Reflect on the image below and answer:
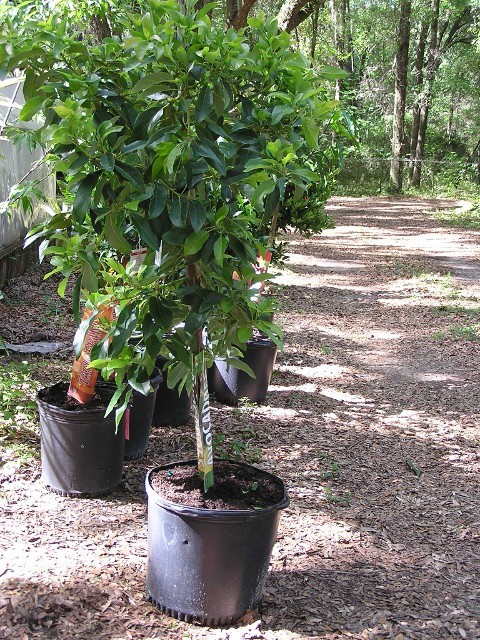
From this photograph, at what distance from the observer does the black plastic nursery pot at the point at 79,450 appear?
11.8 feet

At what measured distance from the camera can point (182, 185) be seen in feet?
7.56

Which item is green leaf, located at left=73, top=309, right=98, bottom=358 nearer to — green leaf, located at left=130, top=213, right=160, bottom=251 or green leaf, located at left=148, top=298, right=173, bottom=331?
green leaf, located at left=148, top=298, right=173, bottom=331

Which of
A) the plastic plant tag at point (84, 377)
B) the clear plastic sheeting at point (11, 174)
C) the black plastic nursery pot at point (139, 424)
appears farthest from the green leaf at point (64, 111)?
the clear plastic sheeting at point (11, 174)

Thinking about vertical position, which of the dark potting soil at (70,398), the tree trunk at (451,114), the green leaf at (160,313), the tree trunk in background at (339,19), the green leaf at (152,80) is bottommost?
the dark potting soil at (70,398)

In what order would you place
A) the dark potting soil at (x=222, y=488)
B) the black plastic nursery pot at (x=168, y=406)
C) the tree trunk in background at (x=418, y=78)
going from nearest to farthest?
the dark potting soil at (x=222, y=488), the black plastic nursery pot at (x=168, y=406), the tree trunk in background at (x=418, y=78)

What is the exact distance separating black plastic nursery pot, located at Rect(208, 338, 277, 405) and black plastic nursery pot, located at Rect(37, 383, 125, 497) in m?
1.81

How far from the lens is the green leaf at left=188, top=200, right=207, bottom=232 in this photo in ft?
7.14

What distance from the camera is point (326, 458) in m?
4.60

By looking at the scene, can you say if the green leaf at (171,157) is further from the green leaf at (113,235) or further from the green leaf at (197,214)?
the green leaf at (113,235)

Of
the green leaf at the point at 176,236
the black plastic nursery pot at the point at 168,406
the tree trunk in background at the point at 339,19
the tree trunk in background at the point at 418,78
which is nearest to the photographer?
the green leaf at the point at 176,236

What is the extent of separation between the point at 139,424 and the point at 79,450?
24.4 inches

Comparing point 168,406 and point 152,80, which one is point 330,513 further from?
point 152,80

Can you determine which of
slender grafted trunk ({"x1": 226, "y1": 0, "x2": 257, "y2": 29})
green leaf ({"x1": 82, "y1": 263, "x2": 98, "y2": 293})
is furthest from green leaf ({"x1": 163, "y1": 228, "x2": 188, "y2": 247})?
slender grafted trunk ({"x1": 226, "y1": 0, "x2": 257, "y2": 29})

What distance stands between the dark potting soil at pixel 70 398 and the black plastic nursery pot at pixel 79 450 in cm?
7
